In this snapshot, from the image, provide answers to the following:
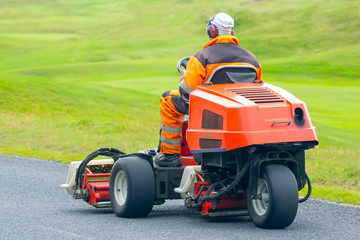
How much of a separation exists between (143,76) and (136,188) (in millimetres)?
39211

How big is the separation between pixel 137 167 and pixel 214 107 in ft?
4.27

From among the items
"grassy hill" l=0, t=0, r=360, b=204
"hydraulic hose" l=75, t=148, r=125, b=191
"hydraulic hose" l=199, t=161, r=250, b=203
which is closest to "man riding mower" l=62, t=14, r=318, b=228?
"hydraulic hose" l=199, t=161, r=250, b=203

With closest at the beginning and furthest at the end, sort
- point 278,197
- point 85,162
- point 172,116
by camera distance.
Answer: point 278,197, point 172,116, point 85,162

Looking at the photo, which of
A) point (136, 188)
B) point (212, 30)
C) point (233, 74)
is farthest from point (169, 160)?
point (212, 30)

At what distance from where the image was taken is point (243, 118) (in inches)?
269

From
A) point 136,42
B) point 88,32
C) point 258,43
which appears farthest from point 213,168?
point 88,32

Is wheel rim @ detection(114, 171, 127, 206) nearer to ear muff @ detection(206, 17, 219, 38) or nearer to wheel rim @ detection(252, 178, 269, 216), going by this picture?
wheel rim @ detection(252, 178, 269, 216)

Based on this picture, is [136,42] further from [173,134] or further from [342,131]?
[173,134]

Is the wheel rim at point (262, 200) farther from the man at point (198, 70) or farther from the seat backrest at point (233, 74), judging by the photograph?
the man at point (198, 70)

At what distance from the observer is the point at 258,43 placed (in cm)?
6775

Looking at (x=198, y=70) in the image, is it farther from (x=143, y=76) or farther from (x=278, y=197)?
(x=143, y=76)

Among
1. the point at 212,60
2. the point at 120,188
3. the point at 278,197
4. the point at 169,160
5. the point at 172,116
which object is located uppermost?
the point at 212,60

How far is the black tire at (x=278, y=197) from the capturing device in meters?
6.74

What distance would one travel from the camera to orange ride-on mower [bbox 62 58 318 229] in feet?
22.4
